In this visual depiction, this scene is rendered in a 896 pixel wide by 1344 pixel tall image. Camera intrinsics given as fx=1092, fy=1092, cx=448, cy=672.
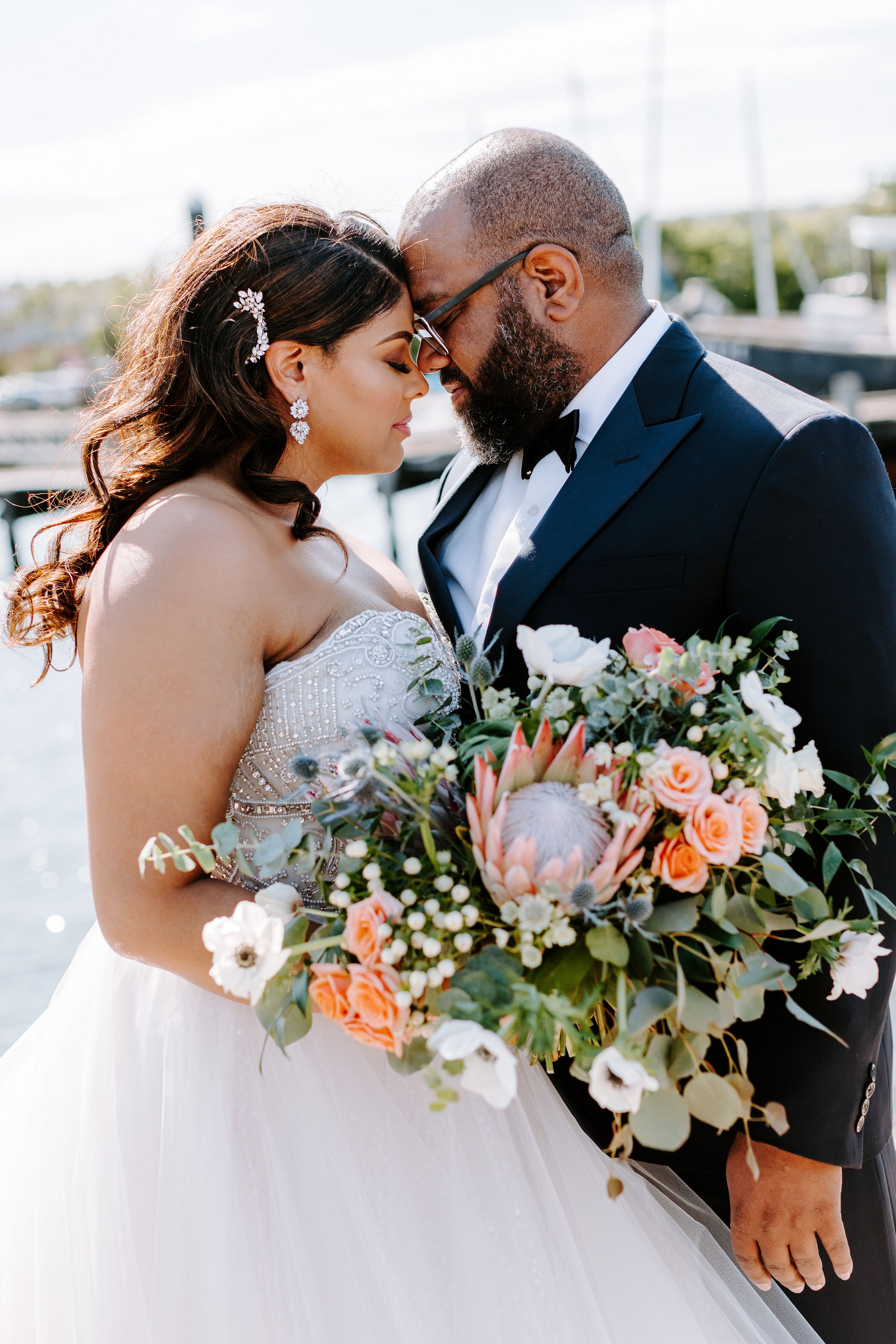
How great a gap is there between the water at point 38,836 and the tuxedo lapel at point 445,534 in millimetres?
168

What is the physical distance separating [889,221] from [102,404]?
31454 millimetres

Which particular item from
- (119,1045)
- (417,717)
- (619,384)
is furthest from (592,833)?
(619,384)

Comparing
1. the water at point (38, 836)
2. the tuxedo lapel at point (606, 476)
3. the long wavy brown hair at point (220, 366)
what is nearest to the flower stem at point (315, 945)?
the tuxedo lapel at point (606, 476)

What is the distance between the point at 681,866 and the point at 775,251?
254ft

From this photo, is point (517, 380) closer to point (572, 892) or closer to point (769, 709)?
point (769, 709)

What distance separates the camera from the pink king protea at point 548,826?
143cm

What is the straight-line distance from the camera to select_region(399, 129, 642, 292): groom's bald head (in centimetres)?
244

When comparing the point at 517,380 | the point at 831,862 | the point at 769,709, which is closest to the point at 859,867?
the point at 831,862

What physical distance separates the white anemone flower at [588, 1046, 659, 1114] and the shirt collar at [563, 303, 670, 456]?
1441mm

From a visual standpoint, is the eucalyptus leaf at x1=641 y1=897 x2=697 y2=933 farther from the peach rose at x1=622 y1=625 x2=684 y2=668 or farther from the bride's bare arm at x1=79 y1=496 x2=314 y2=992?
the bride's bare arm at x1=79 y1=496 x2=314 y2=992

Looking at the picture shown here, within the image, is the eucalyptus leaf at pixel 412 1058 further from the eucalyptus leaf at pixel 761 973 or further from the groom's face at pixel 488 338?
the groom's face at pixel 488 338

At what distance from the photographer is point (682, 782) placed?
57.9 inches

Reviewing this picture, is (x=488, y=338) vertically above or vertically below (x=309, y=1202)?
above

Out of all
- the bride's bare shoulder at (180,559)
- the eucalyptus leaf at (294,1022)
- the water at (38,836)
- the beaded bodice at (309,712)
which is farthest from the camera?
the water at (38,836)
